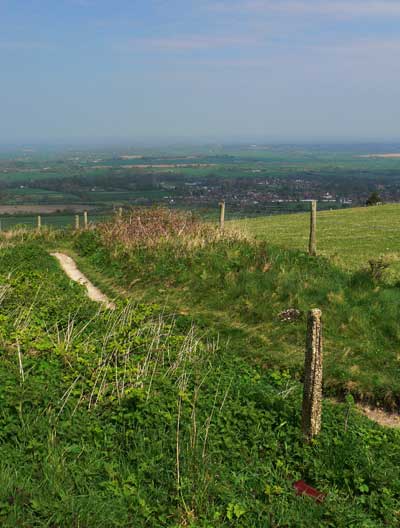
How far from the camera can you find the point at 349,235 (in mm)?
24625

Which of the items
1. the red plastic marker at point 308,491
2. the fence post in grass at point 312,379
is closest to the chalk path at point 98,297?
the fence post in grass at point 312,379

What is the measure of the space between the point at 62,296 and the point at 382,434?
28.1ft

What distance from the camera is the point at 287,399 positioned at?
7.78m

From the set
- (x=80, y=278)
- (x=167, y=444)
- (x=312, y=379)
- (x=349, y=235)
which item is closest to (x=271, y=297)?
(x=312, y=379)

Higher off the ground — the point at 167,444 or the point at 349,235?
the point at 167,444

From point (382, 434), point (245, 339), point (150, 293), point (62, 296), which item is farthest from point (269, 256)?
point (382, 434)

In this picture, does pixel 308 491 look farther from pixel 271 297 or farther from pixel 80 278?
pixel 80 278

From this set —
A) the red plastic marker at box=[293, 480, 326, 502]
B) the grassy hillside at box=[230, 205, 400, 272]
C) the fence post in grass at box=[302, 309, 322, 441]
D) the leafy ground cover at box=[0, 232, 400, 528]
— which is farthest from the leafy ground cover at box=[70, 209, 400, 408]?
the red plastic marker at box=[293, 480, 326, 502]

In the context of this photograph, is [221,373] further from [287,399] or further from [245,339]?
[245,339]

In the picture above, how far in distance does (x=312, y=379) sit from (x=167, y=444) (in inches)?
78.2

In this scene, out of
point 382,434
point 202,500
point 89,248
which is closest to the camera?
point 202,500

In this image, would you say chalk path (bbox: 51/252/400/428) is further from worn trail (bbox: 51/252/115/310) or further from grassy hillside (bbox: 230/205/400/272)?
grassy hillside (bbox: 230/205/400/272)

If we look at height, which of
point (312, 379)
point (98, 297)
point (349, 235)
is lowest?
point (98, 297)

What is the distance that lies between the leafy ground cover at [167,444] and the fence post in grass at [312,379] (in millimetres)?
199
